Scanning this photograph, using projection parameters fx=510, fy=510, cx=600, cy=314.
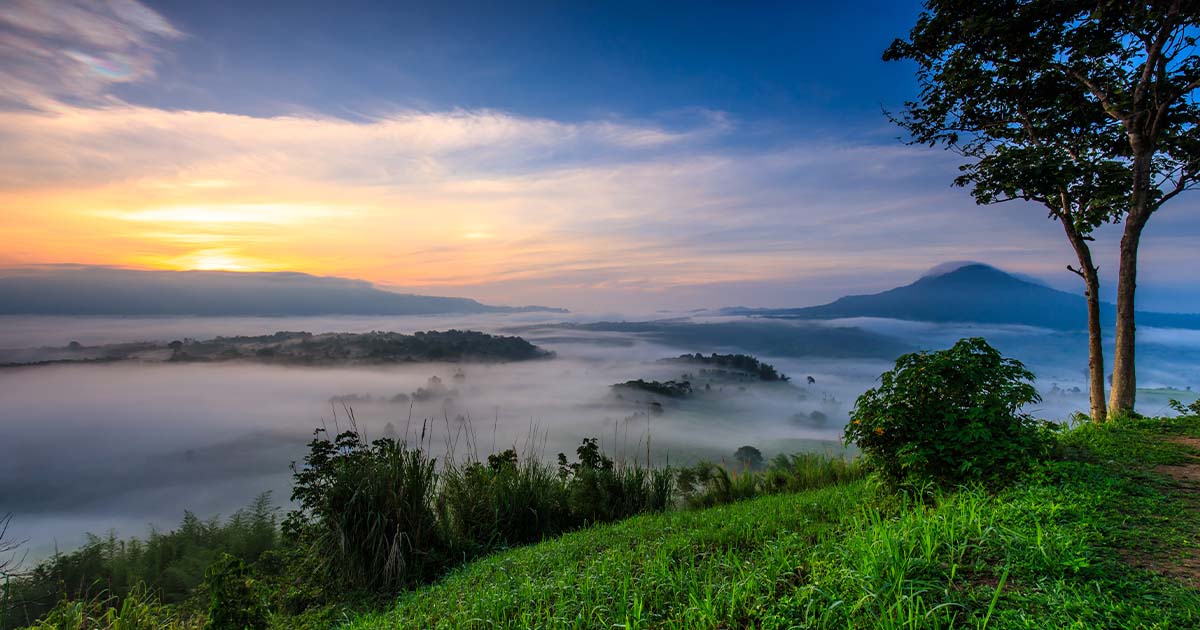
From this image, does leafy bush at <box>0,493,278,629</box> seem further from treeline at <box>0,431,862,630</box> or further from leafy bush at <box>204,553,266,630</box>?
leafy bush at <box>204,553,266,630</box>

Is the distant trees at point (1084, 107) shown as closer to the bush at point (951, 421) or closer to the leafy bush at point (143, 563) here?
the bush at point (951, 421)

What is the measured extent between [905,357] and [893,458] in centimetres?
112

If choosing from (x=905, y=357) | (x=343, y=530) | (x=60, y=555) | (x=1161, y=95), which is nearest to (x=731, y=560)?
(x=905, y=357)

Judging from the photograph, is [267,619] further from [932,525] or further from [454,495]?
[932,525]

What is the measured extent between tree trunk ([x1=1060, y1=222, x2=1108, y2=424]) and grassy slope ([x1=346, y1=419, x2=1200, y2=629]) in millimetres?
6211

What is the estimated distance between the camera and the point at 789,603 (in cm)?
281

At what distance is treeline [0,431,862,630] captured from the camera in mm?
5109

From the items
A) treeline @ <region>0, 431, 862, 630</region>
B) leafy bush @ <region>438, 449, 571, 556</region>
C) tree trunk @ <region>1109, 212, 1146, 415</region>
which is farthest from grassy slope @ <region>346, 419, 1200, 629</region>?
tree trunk @ <region>1109, 212, 1146, 415</region>

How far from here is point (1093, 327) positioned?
10172 mm

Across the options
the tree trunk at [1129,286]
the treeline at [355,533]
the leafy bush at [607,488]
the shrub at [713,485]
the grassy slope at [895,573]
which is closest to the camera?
the grassy slope at [895,573]

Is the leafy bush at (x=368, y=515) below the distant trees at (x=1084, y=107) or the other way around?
below

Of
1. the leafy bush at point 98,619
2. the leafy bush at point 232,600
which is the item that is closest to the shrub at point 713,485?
the leafy bush at point 232,600

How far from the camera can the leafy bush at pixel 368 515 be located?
19.5 feet

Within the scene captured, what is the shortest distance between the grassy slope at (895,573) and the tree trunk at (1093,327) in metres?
6.21
